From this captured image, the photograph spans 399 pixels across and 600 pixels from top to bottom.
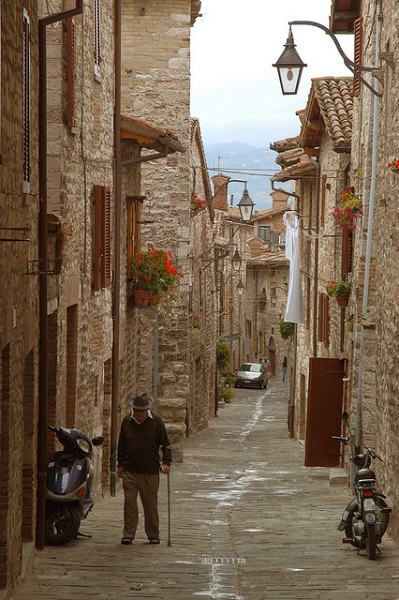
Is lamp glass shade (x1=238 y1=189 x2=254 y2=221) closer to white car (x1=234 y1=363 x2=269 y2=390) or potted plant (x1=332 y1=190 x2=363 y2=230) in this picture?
potted plant (x1=332 y1=190 x2=363 y2=230)

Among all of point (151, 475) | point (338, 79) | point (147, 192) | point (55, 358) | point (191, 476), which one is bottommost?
point (191, 476)

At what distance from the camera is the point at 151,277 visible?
18438 millimetres

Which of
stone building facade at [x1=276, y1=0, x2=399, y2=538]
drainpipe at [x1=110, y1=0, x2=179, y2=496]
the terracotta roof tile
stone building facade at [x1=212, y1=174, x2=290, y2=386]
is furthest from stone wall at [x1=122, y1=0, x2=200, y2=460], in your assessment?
stone building facade at [x1=212, y1=174, x2=290, y2=386]

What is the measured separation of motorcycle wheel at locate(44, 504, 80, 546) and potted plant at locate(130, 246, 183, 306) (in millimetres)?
8626

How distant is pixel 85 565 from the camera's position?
898 centimetres

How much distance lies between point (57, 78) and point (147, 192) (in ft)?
35.9

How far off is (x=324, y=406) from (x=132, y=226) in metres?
4.56

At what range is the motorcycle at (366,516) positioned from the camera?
31.1ft

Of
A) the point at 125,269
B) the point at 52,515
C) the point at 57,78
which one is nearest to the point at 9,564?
the point at 52,515

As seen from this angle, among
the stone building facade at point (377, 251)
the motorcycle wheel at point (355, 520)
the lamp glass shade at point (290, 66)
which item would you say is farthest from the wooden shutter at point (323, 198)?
the motorcycle wheel at point (355, 520)

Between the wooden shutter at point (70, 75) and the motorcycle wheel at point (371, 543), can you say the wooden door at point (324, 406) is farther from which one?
the motorcycle wheel at point (371, 543)

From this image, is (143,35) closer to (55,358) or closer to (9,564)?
(55,358)

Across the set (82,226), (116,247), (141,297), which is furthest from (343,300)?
(82,226)

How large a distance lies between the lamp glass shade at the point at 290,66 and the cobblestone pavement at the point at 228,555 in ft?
16.4
